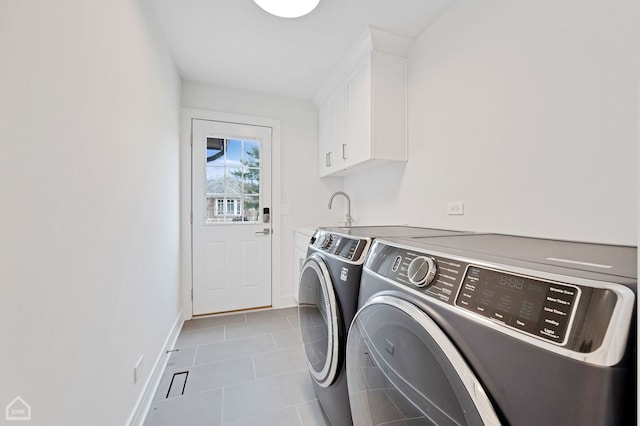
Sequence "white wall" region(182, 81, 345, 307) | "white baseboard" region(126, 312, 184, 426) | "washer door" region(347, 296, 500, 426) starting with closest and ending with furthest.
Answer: "washer door" region(347, 296, 500, 426) → "white baseboard" region(126, 312, 184, 426) → "white wall" region(182, 81, 345, 307)

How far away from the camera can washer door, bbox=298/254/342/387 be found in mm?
1076

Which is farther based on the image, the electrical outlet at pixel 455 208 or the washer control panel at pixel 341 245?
the electrical outlet at pixel 455 208

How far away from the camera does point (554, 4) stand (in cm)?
115

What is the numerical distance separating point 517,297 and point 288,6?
179 cm

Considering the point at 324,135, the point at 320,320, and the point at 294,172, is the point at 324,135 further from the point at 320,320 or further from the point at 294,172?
the point at 320,320

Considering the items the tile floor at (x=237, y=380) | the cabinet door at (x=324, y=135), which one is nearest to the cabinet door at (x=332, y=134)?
the cabinet door at (x=324, y=135)

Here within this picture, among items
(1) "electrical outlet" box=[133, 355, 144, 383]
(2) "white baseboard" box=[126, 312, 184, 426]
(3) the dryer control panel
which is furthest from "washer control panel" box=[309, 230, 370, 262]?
Result: (2) "white baseboard" box=[126, 312, 184, 426]

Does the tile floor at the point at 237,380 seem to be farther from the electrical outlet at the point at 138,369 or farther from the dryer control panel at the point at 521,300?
the dryer control panel at the point at 521,300

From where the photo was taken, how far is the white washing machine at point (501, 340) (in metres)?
0.35

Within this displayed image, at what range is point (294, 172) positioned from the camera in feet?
9.71

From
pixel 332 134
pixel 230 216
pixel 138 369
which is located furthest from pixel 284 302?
pixel 332 134

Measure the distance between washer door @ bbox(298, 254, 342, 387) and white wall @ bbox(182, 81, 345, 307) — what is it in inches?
55.2

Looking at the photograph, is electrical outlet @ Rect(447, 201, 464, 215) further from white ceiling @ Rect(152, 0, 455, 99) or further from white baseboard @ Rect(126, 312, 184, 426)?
white baseboard @ Rect(126, 312, 184, 426)

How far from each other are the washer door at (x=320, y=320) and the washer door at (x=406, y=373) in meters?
0.14
